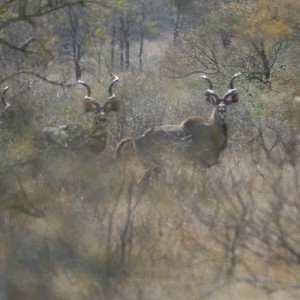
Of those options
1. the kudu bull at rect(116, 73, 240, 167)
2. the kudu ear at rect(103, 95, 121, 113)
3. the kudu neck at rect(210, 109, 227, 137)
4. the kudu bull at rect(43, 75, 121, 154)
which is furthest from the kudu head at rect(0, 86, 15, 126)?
the kudu neck at rect(210, 109, 227, 137)

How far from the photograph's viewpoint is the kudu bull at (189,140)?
10.4 m

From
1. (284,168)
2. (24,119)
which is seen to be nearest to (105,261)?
(24,119)

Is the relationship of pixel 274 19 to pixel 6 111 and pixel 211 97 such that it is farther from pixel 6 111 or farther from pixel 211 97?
pixel 6 111

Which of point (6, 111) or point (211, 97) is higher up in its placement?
point (211, 97)

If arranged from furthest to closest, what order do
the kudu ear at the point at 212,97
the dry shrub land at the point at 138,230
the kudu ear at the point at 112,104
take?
the kudu ear at the point at 212,97
the kudu ear at the point at 112,104
the dry shrub land at the point at 138,230

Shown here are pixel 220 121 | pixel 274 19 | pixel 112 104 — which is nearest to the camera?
pixel 274 19

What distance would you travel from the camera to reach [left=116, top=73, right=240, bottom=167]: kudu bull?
408 inches

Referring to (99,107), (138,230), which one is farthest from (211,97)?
(138,230)

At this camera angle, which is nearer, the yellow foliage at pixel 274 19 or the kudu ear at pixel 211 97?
the yellow foliage at pixel 274 19

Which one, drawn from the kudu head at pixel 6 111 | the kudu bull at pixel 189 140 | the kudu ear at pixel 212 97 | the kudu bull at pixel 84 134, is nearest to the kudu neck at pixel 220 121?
the kudu bull at pixel 189 140

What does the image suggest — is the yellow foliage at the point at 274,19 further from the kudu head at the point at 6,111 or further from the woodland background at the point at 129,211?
the kudu head at the point at 6,111

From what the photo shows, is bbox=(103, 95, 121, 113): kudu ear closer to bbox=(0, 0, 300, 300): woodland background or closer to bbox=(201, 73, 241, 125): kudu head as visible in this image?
bbox=(0, 0, 300, 300): woodland background

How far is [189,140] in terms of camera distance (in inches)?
436

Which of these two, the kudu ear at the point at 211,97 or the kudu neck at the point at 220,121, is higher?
the kudu ear at the point at 211,97
